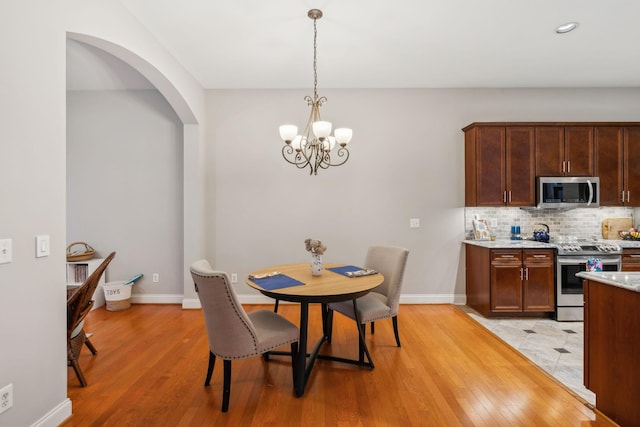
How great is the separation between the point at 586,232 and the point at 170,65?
5511 millimetres

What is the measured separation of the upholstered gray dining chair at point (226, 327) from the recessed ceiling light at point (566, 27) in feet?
11.7

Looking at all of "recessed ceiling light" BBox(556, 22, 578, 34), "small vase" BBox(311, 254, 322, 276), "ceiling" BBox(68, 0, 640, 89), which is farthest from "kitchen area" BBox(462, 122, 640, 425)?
"small vase" BBox(311, 254, 322, 276)

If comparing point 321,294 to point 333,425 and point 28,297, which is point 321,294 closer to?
point 333,425

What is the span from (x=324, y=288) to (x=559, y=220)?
3.71 meters

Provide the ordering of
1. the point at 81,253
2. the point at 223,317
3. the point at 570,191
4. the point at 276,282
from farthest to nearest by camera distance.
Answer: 1. the point at 81,253
2. the point at 570,191
3. the point at 276,282
4. the point at 223,317

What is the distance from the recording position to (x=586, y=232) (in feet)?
13.8

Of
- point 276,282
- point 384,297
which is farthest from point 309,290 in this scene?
point 384,297

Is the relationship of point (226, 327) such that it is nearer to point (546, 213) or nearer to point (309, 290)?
point (309, 290)

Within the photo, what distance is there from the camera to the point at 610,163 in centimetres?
390

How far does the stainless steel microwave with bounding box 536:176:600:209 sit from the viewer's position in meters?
3.87

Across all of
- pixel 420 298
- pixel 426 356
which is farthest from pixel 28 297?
pixel 420 298

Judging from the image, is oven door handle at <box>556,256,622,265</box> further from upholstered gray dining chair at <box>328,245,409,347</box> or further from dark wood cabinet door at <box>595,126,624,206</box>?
upholstered gray dining chair at <box>328,245,409,347</box>

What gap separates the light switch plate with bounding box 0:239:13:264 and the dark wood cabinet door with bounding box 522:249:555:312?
14.6 ft

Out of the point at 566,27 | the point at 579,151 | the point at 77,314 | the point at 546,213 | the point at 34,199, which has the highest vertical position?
the point at 566,27
